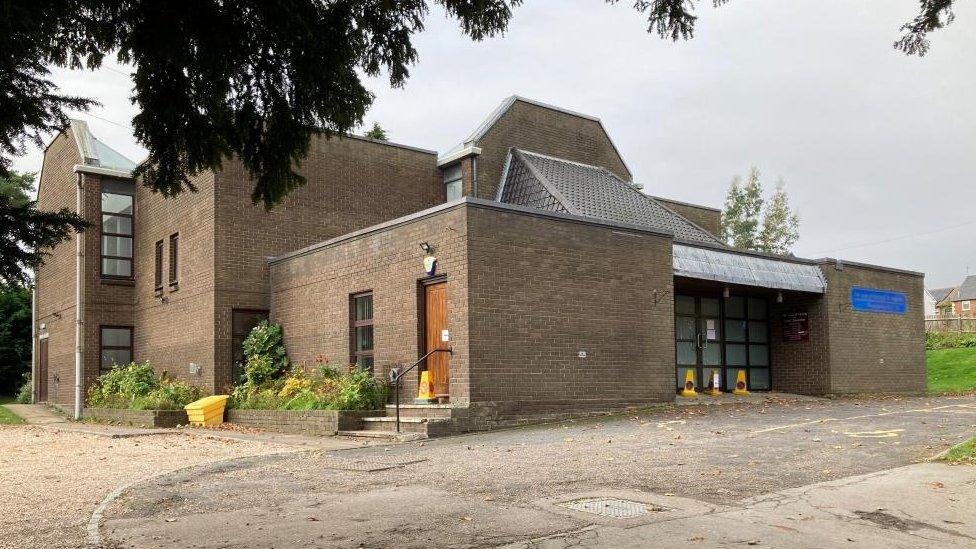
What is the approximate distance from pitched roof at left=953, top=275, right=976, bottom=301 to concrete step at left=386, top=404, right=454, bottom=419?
89125 mm

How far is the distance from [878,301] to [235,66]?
858 inches

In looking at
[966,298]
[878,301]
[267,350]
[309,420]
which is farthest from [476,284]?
[966,298]

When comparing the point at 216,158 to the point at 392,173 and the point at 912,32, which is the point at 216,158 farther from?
the point at 392,173

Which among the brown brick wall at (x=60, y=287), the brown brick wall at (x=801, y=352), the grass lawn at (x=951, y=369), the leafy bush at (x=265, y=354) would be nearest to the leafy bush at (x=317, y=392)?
the leafy bush at (x=265, y=354)

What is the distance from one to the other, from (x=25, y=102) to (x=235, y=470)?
6.21m

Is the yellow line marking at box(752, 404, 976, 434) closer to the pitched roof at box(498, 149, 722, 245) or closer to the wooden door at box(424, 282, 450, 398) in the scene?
the wooden door at box(424, 282, 450, 398)

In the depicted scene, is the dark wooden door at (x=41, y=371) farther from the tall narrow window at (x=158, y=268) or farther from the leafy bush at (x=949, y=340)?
the leafy bush at (x=949, y=340)

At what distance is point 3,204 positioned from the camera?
613cm

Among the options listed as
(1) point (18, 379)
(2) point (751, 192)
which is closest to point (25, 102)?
(1) point (18, 379)

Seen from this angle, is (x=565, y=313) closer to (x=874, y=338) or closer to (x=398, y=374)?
(x=398, y=374)

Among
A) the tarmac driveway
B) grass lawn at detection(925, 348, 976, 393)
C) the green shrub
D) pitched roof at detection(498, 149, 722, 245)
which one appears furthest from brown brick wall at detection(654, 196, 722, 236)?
the tarmac driveway

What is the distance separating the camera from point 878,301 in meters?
23.5

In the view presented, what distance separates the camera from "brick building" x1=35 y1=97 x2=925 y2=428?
1562 centimetres

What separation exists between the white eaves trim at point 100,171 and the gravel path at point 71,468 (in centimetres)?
891
